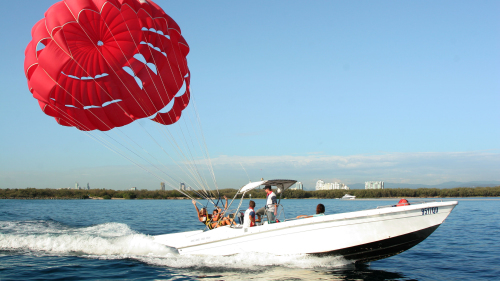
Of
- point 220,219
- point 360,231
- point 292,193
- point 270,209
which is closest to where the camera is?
point 360,231

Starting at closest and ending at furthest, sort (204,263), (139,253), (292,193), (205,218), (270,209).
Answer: (204,263) < (270,209) < (205,218) < (139,253) < (292,193)

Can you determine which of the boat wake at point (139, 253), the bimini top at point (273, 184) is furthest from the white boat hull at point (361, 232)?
the bimini top at point (273, 184)

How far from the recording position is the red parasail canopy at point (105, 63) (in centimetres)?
845

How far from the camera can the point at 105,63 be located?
10.0 m

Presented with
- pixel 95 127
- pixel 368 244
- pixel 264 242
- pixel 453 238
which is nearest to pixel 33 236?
pixel 95 127

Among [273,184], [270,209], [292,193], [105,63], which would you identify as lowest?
[292,193]

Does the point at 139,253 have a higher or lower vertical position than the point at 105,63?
lower

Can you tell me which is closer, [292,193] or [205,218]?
[205,218]

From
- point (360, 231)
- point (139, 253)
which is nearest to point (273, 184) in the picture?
point (360, 231)

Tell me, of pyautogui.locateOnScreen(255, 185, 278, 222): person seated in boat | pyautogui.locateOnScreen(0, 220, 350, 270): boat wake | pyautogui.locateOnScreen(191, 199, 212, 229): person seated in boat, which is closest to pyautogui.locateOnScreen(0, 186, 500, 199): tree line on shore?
pyautogui.locateOnScreen(0, 220, 350, 270): boat wake

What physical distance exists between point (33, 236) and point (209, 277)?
8.05 meters

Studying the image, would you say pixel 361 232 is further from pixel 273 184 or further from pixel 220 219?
pixel 220 219

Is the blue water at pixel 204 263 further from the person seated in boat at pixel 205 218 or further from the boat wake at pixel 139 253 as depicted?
the person seated in boat at pixel 205 218

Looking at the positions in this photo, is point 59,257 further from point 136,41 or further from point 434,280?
point 434,280
